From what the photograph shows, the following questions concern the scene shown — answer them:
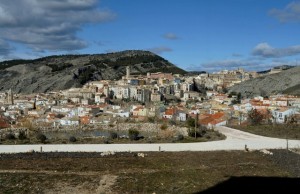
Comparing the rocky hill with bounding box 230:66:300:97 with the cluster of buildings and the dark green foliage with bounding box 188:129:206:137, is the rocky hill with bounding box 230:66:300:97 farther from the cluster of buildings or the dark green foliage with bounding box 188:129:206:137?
the dark green foliage with bounding box 188:129:206:137

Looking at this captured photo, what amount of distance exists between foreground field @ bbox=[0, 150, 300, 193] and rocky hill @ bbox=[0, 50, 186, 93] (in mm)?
116918

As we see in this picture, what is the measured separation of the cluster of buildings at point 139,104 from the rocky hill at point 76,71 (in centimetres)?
2353

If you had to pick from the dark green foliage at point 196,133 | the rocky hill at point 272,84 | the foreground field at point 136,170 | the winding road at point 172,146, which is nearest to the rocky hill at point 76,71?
the rocky hill at point 272,84

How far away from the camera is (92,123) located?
5550cm

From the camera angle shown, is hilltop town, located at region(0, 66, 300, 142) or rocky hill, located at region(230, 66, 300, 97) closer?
hilltop town, located at region(0, 66, 300, 142)

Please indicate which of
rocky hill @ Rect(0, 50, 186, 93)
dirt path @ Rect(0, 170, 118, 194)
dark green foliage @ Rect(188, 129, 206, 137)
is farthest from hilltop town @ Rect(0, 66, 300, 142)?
rocky hill @ Rect(0, 50, 186, 93)

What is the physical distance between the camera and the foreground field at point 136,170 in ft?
50.4

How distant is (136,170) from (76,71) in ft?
427

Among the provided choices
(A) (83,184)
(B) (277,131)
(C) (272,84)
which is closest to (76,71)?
(C) (272,84)

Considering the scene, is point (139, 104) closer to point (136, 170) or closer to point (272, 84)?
point (272, 84)

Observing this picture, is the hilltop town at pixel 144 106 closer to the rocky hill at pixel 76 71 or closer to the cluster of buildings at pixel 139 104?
the cluster of buildings at pixel 139 104

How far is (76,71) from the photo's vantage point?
145250 mm

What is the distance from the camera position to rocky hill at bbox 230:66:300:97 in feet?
348

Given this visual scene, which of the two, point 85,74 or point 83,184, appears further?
point 85,74
